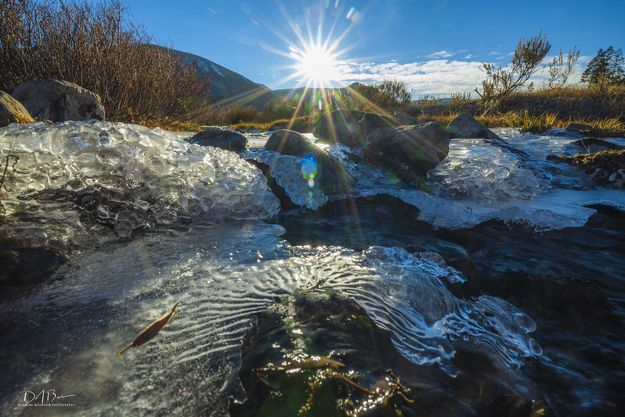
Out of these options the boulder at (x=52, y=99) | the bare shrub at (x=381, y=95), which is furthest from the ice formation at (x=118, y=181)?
the bare shrub at (x=381, y=95)

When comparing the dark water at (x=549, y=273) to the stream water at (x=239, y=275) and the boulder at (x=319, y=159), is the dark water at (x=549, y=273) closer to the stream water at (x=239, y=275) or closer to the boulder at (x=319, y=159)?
the stream water at (x=239, y=275)

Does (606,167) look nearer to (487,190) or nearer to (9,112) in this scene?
(487,190)

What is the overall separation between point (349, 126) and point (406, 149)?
4.91ft

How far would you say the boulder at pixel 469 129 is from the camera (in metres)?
6.98

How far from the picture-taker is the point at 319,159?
12.7 feet

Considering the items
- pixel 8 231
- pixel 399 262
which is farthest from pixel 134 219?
pixel 399 262

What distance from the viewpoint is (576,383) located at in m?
1.28

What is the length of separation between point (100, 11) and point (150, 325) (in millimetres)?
10527

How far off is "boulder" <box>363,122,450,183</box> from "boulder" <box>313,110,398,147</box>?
607 mm

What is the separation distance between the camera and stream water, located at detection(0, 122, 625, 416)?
1.11m

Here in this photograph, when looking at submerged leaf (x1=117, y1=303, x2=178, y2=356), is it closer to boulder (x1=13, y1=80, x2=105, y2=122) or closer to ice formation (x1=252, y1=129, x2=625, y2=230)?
ice formation (x1=252, y1=129, x2=625, y2=230)

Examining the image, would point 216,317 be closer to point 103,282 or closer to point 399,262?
point 103,282

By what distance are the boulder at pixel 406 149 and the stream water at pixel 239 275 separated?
94cm
